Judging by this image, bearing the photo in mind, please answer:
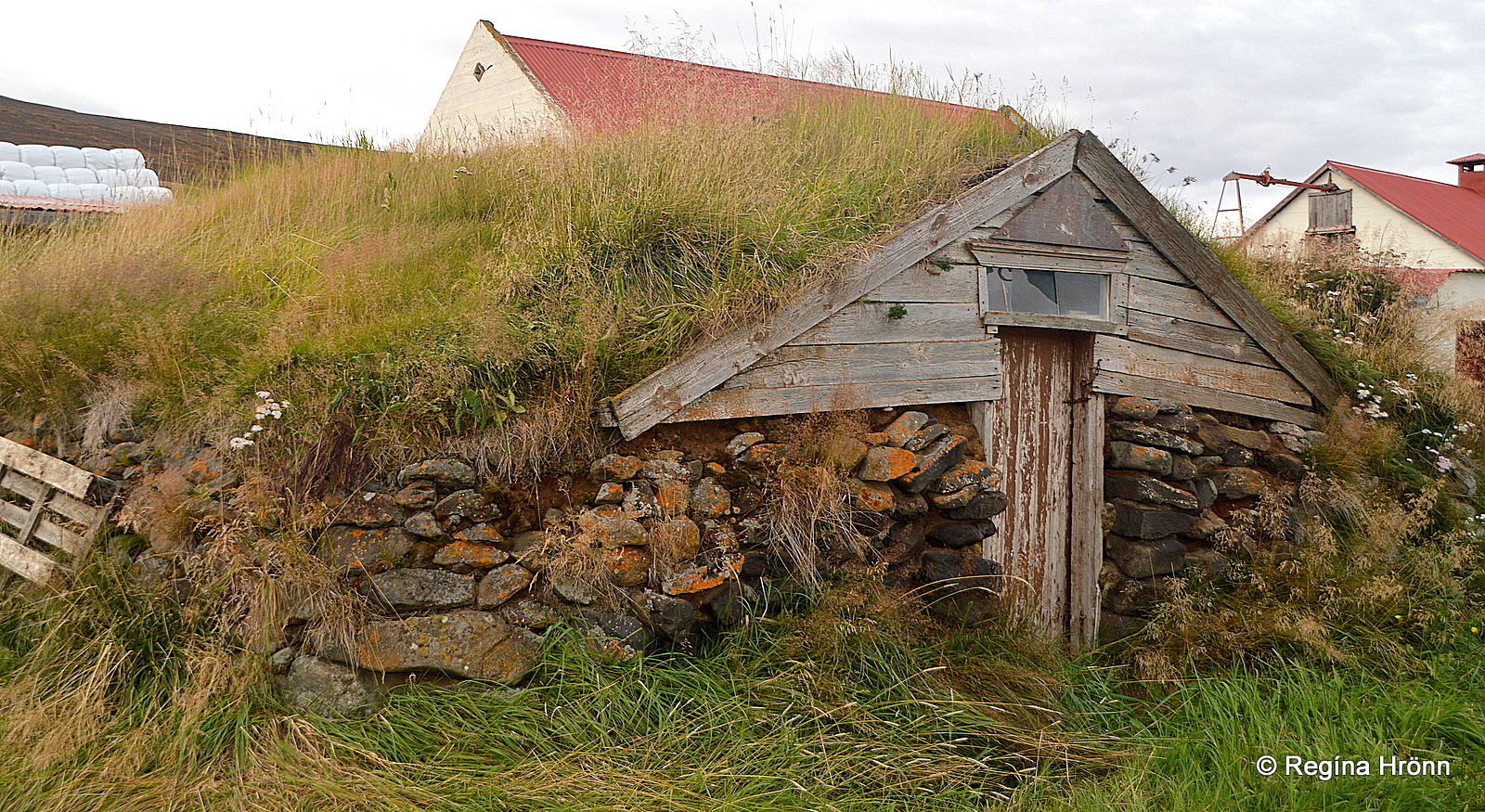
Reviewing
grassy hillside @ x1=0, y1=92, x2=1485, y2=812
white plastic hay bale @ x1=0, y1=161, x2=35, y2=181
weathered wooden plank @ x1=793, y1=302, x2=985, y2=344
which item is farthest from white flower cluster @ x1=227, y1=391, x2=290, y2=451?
white plastic hay bale @ x1=0, y1=161, x2=35, y2=181

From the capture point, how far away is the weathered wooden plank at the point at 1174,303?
20.1 feet

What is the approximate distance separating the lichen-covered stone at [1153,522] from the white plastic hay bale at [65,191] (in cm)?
1038

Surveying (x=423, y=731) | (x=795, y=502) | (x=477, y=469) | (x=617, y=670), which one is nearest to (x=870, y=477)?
(x=795, y=502)

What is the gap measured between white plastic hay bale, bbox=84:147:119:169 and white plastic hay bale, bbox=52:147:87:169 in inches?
2.2

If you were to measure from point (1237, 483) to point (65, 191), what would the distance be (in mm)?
11389

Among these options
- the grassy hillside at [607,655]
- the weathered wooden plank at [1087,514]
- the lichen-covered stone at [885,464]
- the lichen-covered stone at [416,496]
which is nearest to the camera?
the grassy hillside at [607,655]

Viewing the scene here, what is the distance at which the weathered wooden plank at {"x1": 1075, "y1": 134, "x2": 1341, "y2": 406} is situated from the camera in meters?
5.95

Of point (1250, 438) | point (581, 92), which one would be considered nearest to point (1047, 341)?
point (1250, 438)

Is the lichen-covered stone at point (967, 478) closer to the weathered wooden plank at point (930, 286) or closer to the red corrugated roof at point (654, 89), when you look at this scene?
the weathered wooden plank at point (930, 286)

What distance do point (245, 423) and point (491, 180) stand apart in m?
3.35

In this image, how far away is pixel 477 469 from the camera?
4363 mm

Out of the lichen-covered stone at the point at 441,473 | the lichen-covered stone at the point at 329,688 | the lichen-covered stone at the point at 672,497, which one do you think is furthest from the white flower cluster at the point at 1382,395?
the lichen-covered stone at the point at 329,688

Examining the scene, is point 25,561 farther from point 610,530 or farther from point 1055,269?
point 1055,269

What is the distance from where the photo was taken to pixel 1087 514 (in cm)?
603
